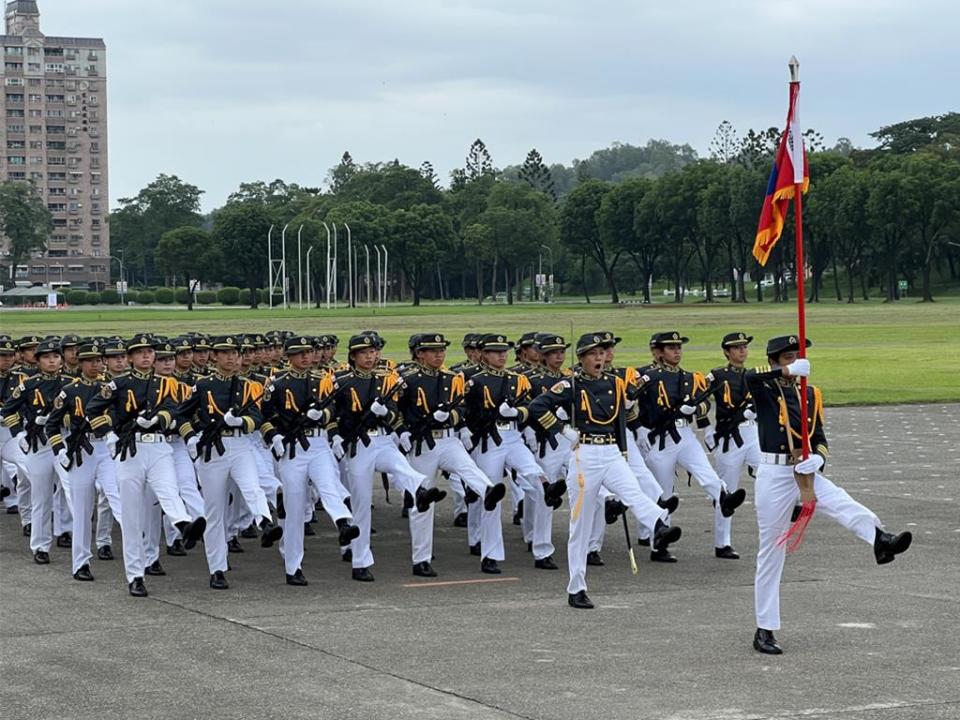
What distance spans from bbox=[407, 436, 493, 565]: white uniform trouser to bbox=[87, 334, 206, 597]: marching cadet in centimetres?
201

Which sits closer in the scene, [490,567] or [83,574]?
[83,574]

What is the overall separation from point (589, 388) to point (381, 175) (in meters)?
159

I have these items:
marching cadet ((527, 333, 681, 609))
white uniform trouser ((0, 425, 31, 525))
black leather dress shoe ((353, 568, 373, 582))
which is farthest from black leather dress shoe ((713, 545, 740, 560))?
white uniform trouser ((0, 425, 31, 525))

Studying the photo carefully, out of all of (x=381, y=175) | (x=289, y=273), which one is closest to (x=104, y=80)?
(x=381, y=175)

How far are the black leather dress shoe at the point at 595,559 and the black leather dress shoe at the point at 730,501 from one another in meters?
1.19

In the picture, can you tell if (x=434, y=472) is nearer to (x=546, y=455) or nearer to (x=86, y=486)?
(x=546, y=455)

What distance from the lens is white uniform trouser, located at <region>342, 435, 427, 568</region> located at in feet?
44.9

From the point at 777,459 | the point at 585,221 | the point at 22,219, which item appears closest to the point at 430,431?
the point at 777,459

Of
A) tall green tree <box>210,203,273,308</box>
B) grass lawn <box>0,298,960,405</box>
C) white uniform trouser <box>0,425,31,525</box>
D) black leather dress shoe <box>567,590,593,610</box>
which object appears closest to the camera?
black leather dress shoe <box>567,590,593,610</box>

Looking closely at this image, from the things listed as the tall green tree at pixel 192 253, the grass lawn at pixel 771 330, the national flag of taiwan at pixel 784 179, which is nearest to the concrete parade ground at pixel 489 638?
the national flag of taiwan at pixel 784 179

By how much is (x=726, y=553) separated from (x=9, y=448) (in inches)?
300

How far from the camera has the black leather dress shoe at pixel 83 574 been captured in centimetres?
1348

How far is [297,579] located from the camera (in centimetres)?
1328

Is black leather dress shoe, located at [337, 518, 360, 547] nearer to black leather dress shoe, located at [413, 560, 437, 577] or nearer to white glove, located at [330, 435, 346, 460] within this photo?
black leather dress shoe, located at [413, 560, 437, 577]
